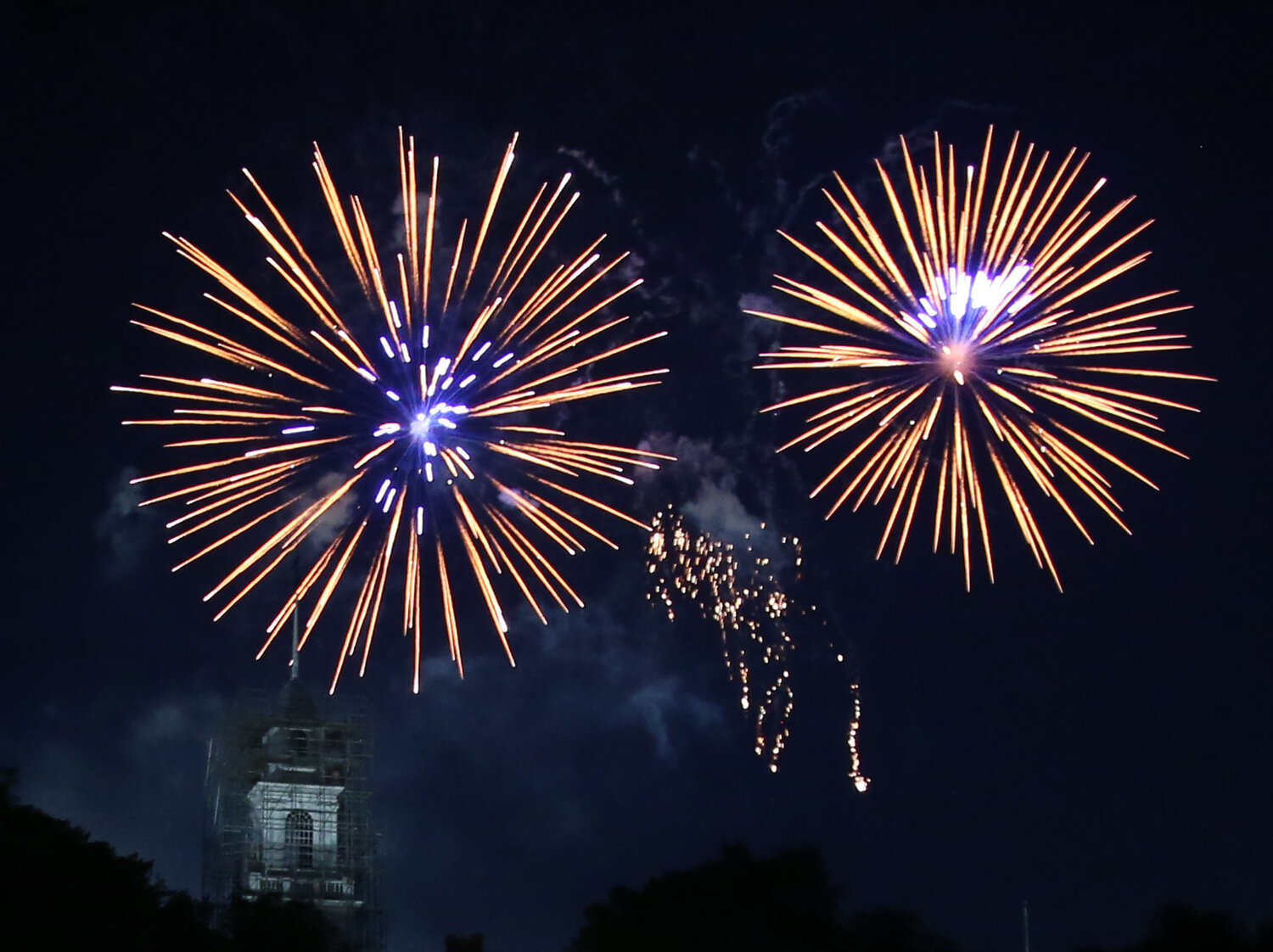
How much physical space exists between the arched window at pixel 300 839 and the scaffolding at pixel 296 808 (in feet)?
0.14

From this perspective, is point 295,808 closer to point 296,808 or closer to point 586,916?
point 296,808

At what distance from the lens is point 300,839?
113 m

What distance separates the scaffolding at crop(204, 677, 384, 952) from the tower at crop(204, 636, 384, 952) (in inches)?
1.6

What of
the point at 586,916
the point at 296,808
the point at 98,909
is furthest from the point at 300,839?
the point at 98,909

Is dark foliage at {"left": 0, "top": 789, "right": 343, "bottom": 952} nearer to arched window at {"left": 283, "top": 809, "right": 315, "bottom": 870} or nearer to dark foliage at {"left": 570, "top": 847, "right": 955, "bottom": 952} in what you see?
dark foliage at {"left": 570, "top": 847, "right": 955, "bottom": 952}

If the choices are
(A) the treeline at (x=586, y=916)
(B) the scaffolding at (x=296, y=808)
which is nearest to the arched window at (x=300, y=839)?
(B) the scaffolding at (x=296, y=808)

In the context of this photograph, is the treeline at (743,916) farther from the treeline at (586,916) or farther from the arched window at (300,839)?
the arched window at (300,839)

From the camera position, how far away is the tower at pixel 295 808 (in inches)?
4328

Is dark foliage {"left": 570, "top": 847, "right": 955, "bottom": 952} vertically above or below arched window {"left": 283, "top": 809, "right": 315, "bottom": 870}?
below

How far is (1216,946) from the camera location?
65.6 m

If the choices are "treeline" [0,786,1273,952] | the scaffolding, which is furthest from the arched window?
"treeline" [0,786,1273,952]

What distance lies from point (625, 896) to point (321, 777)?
3018cm

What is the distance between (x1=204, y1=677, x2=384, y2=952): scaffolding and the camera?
10975 centimetres

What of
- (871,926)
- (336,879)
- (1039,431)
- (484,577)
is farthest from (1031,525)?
(336,879)
